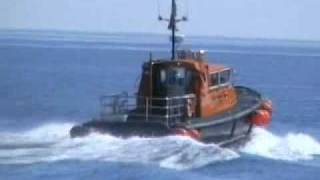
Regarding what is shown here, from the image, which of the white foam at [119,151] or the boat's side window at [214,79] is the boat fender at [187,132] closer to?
the white foam at [119,151]

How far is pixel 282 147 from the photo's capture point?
3450 cm

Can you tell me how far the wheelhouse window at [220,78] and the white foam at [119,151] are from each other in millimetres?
4134

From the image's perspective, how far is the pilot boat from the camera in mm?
28109

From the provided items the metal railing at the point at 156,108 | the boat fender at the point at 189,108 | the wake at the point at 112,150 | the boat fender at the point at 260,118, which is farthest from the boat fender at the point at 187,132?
the boat fender at the point at 260,118

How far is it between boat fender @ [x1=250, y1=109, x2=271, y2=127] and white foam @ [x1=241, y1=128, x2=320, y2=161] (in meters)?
0.41

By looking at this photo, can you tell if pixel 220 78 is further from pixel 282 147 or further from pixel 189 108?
pixel 282 147

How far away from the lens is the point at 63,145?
27031 millimetres

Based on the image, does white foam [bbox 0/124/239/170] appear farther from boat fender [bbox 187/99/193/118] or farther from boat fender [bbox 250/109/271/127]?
boat fender [bbox 250/109/271/127]

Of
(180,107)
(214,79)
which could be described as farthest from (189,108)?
(214,79)

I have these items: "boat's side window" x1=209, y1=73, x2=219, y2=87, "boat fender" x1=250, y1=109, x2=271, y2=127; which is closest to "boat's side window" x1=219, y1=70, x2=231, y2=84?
"boat's side window" x1=209, y1=73, x2=219, y2=87

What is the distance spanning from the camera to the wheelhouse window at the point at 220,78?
32.1m

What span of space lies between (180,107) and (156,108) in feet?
2.70

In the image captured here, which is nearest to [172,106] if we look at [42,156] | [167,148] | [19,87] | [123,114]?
[123,114]

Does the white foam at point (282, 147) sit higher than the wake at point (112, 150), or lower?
lower
